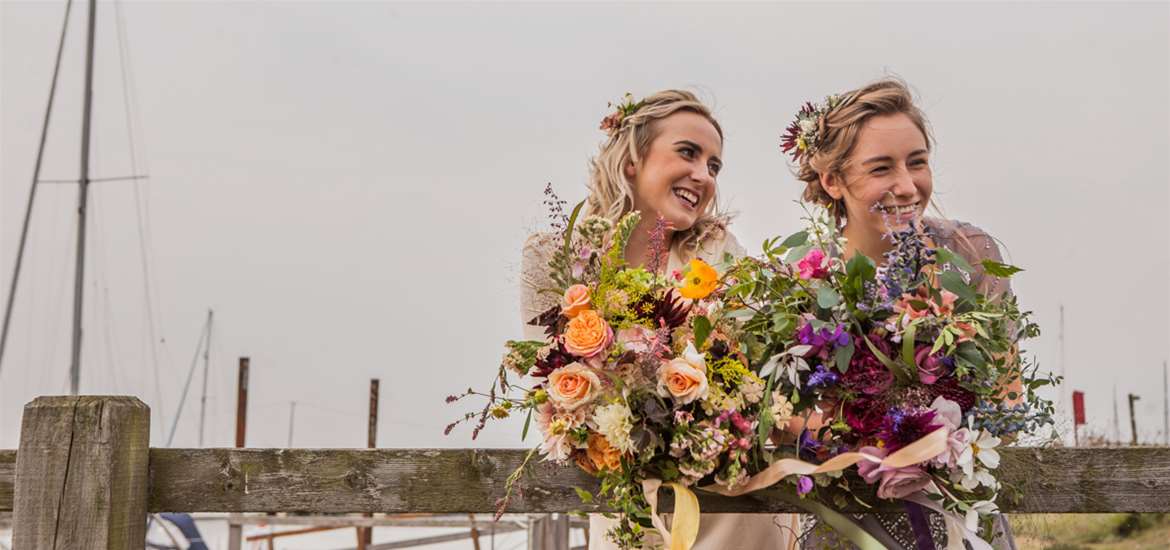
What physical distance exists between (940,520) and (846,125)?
156 centimetres

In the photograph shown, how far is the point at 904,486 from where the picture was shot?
2445 millimetres

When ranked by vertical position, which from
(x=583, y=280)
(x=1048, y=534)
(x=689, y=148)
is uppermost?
(x=689, y=148)

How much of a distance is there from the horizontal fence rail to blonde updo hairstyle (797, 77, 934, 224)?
131 centimetres

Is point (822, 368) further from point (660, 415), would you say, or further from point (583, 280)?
point (583, 280)

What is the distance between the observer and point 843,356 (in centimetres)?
237

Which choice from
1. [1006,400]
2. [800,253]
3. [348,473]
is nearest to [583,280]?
[800,253]

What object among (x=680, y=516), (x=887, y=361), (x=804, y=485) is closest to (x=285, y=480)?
(x=680, y=516)

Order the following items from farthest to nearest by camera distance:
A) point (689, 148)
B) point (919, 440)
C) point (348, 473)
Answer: point (689, 148), point (348, 473), point (919, 440)

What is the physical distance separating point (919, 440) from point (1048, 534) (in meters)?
0.67

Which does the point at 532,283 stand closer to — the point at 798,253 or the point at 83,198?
the point at 798,253

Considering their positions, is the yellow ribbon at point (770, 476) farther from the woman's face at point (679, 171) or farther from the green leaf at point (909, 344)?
the woman's face at point (679, 171)

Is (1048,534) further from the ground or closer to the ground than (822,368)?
closer to the ground

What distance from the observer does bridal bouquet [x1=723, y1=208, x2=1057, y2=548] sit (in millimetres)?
2387

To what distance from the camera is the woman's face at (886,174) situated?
349 cm
